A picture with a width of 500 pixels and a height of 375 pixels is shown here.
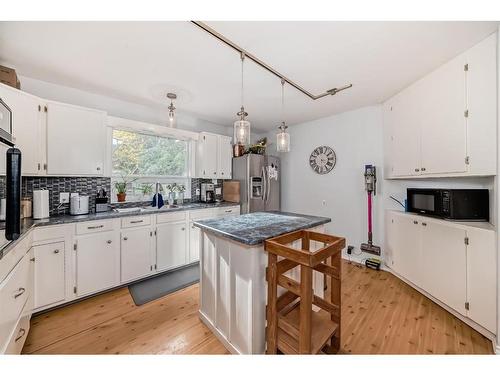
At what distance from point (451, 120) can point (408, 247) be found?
1.47m

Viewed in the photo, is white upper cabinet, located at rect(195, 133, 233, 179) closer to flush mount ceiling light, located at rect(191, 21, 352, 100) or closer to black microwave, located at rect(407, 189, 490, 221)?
flush mount ceiling light, located at rect(191, 21, 352, 100)

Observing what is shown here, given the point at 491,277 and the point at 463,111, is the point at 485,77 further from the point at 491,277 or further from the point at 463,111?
the point at 491,277

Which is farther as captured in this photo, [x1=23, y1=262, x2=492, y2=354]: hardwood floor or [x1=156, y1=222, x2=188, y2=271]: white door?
[x1=156, y1=222, x2=188, y2=271]: white door

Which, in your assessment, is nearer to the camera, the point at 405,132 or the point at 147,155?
the point at 405,132

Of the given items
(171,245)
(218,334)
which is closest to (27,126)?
(171,245)

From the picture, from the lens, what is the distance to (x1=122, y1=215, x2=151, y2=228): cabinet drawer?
2.41 m

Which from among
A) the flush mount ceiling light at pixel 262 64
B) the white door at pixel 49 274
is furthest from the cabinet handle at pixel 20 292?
the flush mount ceiling light at pixel 262 64

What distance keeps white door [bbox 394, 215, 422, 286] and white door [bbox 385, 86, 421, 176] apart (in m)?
0.60

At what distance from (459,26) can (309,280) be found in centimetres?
216

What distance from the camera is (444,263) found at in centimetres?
200

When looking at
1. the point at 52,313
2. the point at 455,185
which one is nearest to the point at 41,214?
the point at 52,313

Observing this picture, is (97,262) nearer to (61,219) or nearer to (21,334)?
(61,219)

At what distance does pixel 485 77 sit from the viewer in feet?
5.48

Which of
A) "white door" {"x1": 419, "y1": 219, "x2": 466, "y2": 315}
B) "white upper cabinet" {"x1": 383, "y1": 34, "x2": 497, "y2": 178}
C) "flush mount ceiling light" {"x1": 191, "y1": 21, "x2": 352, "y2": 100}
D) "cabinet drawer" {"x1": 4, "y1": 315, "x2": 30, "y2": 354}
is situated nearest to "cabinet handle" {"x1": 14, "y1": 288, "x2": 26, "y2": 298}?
"cabinet drawer" {"x1": 4, "y1": 315, "x2": 30, "y2": 354}
